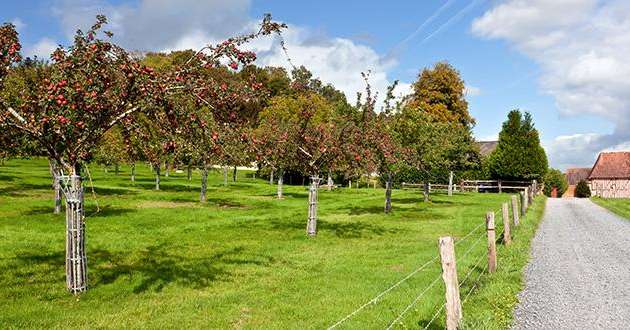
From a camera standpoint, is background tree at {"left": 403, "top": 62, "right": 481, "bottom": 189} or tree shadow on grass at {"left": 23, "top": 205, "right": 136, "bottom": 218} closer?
tree shadow on grass at {"left": 23, "top": 205, "right": 136, "bottom": 218}

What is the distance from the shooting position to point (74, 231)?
38.2ft

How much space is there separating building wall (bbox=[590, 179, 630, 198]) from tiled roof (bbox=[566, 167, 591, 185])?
123 feet

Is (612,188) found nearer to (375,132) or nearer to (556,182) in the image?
(556,182)

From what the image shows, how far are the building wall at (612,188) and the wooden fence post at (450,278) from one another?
255 ft

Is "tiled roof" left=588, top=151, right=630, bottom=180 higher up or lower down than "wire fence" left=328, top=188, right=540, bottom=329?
higher up

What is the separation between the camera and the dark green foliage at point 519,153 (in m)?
61.2

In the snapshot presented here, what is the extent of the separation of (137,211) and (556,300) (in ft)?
71.6

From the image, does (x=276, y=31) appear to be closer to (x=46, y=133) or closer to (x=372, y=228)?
(x=46, y=133)

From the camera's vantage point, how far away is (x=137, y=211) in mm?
27844

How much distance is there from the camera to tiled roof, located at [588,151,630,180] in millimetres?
77169

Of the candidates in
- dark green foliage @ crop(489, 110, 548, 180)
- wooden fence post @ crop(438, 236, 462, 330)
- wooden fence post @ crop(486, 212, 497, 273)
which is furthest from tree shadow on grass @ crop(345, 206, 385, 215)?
dark green foliage @ crop(489, 110, 548, 180)

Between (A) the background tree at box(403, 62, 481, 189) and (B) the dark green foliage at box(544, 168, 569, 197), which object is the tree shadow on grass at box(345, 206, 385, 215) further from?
(B) the dark green foliage at box(544, 168, 569, 197)

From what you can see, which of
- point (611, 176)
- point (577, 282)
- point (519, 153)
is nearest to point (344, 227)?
point (577, 282)

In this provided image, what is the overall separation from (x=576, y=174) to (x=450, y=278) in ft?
398
